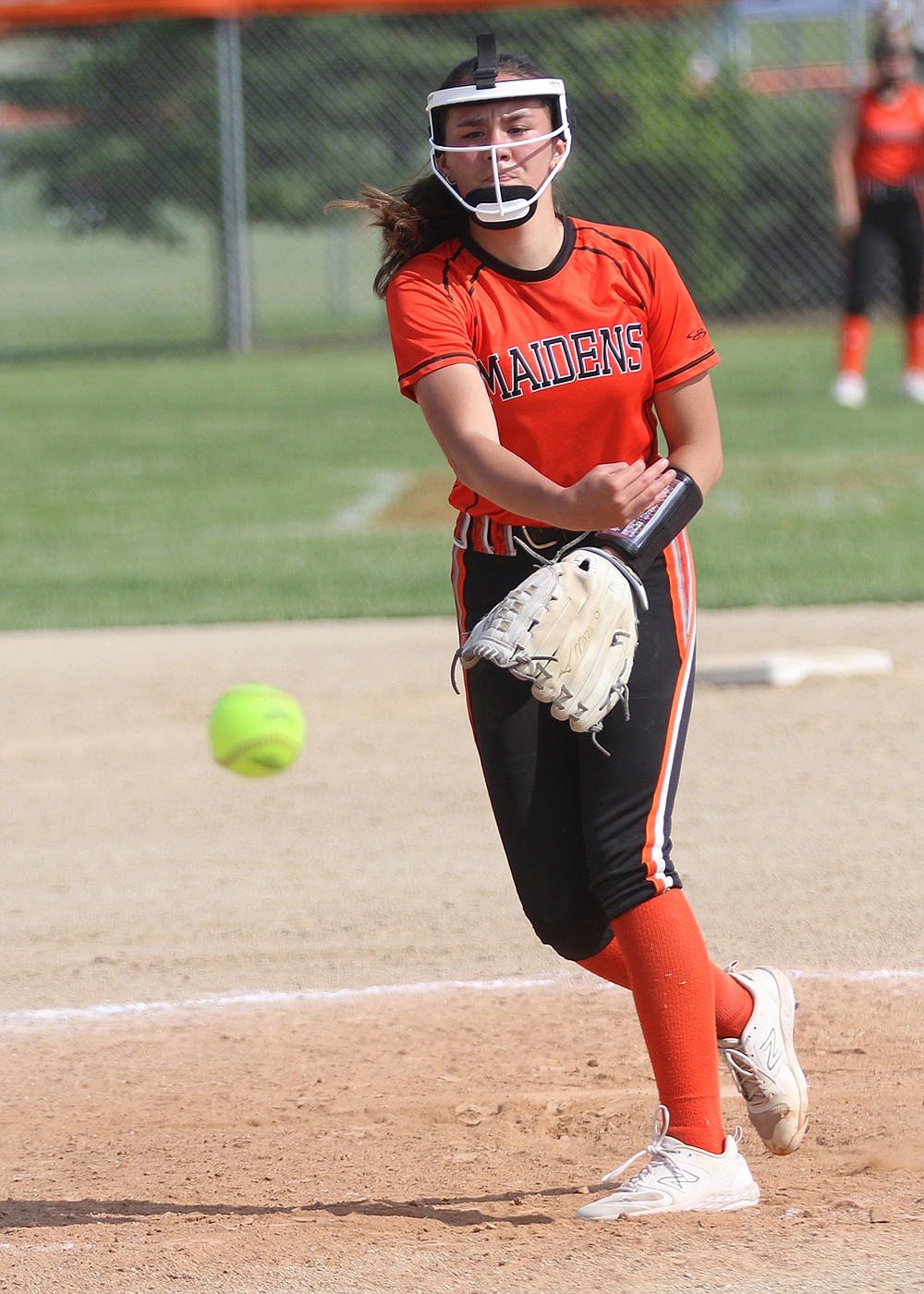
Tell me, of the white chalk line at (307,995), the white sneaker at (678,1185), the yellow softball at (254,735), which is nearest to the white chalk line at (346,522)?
the yellow softball at (254,735)

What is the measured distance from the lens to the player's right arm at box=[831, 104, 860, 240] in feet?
39.4

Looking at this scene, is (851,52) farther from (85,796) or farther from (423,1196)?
(423,1196)

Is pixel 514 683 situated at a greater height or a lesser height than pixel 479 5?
lesser

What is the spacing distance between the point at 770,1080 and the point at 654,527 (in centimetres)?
95

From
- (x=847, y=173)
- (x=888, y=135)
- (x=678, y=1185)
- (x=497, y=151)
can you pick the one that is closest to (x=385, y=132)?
(x=888, y=135)

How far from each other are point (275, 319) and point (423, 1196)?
61.6ft

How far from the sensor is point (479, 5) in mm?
17875

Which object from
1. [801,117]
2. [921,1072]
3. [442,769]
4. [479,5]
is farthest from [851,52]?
[921,1072]

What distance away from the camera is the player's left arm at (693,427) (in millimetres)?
2867

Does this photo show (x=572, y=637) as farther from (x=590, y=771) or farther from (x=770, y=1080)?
(x=770, y=1080)

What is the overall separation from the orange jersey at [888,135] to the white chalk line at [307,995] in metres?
9.89

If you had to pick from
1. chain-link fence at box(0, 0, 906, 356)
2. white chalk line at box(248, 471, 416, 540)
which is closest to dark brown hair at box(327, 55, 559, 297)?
white chalk line at box(248, 471, 416, 540)

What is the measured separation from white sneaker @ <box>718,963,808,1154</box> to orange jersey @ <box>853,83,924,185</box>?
1070cm

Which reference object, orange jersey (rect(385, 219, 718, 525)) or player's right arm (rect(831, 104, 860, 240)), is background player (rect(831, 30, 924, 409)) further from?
orange jersey (rect(385, 219, 718, 525))
